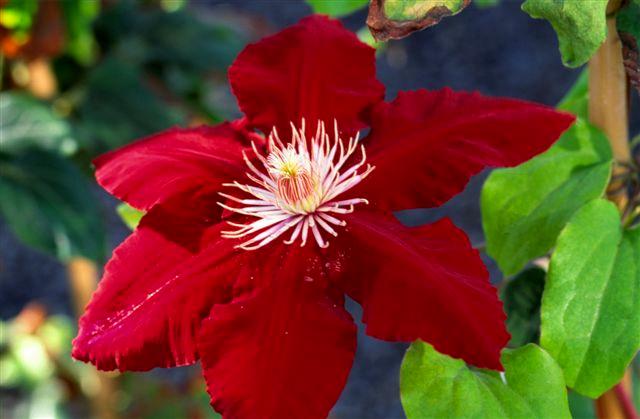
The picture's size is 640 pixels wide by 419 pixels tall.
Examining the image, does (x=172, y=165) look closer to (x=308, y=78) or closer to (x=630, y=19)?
(x=308, y=78)

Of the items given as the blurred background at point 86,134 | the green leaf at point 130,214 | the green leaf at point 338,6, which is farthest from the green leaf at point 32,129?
the green leaf at point 338,6

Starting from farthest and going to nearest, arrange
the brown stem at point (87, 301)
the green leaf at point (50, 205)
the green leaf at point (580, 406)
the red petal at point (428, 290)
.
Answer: the brown stem at point (87, 301), the green leaf at point (50, 205), the green leaf at point (580, 406), the red petal at point (428, 290)

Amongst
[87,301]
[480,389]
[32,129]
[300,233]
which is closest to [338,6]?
[300,233]

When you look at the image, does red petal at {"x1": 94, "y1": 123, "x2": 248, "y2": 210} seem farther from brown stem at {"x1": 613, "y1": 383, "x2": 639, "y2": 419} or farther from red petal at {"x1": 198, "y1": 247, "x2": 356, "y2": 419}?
brown stem at {"x1": 613, "y1": 383, "x2": 639, "y2": 419}

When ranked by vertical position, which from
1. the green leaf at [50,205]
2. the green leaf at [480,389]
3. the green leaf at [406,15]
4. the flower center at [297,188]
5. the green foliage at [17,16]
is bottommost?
the green leaf at [50,205]

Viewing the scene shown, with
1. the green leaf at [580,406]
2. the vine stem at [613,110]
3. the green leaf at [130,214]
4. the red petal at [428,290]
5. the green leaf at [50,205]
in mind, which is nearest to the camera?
the red petal at [428,290]

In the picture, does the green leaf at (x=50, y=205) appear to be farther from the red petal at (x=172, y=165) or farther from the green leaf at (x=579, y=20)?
the green leaf at (x=579, y=20)

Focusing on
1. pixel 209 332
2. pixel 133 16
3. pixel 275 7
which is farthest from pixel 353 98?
pixel 275 7
